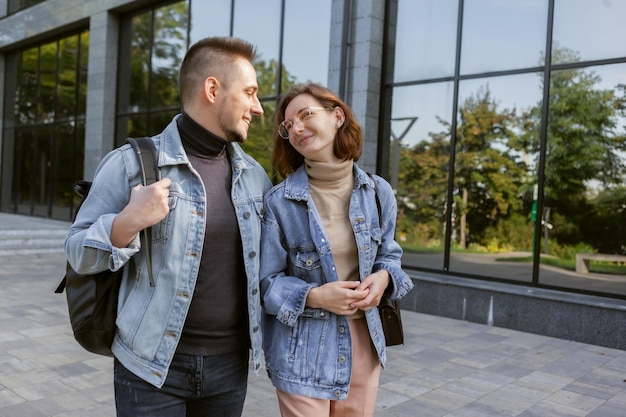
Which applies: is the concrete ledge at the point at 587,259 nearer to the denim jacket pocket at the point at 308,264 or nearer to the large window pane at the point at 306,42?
the large window pane at the point at 306,42

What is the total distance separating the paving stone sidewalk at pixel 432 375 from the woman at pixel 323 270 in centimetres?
224

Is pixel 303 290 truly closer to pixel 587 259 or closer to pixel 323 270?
pixel 323 270

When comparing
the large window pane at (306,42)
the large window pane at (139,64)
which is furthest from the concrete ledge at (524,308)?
the large window pane at (139,64)

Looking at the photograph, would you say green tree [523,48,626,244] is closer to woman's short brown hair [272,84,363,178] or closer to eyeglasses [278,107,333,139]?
woman's short brown hair [272,84,363,178]

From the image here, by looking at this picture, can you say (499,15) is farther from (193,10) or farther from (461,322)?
(193,10)

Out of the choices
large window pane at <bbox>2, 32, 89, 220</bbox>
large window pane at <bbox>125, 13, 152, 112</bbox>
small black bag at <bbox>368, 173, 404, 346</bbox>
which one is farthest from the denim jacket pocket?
large window pane at <bbox>2, 32, 89, 220</bbox>

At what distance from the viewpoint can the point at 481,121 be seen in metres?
9.30

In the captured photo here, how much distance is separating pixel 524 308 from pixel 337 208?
6.13 meters

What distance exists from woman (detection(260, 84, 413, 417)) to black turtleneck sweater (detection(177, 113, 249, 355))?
0.45 ft

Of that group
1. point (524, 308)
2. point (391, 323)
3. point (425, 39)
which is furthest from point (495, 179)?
point (391, 323)

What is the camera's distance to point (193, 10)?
14203 millimetres

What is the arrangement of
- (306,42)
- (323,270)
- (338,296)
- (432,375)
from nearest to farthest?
1. (338,296)
2. (323,270)
3. (432,375)
4. (306,42)

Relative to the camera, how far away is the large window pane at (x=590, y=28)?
808 cm

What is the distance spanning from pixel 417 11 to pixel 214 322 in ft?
29.5
